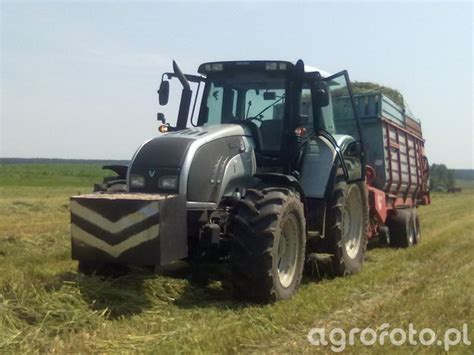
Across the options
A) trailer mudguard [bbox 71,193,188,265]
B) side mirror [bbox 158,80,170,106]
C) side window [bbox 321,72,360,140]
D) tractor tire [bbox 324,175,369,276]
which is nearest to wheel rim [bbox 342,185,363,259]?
tractor tire [bbox 324,175,369,276]

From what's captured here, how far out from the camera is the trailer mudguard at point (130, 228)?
5746 mm

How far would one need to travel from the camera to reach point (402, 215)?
38.3 ft

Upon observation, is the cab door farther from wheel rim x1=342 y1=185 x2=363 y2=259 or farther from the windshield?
the windshield

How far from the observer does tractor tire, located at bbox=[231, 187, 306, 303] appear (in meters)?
6.04

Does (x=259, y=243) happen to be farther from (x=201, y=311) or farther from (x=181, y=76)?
(x=181, y=76)

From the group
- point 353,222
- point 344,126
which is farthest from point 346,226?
point 344,126

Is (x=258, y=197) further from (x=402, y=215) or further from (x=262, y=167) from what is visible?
(x=402, y=215)

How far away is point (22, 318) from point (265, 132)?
3534 millimetres

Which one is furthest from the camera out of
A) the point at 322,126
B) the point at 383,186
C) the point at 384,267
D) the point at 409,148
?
the point at 409,148

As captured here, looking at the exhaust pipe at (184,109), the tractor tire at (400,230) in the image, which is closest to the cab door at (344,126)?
the exhaust pipe at (184,109)

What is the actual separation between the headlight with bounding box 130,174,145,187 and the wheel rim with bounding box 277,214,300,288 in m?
1.49

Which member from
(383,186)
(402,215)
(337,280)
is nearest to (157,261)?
(337,280)

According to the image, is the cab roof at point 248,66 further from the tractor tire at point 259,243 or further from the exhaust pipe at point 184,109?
the tractor tire at point 259,243

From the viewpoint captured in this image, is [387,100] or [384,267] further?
[387,100]
